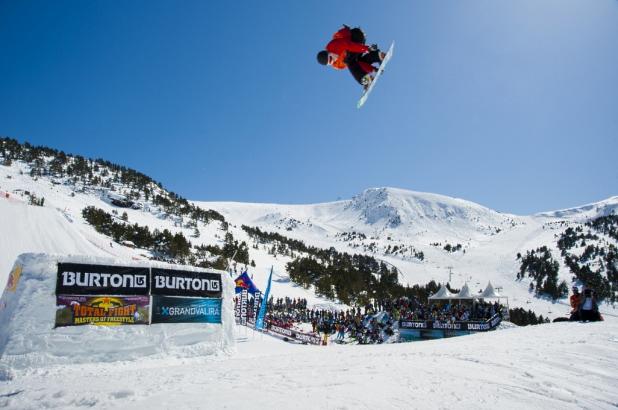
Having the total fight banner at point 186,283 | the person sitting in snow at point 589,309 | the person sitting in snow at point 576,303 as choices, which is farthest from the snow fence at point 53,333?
the person sitting in snow at point 576,303

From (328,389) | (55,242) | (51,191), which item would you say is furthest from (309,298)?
(51,191)

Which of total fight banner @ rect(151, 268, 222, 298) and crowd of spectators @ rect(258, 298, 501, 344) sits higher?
total fight banner @ rect(151, 268, 222, 298)

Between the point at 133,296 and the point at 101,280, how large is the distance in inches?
34.6

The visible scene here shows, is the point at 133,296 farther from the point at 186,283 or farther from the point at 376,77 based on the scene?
the point at 376,77

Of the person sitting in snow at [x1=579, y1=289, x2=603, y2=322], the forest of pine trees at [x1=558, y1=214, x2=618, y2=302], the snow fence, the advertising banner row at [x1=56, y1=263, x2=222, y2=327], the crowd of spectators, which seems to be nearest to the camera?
the snow fence

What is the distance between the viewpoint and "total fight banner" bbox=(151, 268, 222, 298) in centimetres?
1020

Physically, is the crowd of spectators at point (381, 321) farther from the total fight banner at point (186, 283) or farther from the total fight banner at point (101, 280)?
the total fight banner at point (101, 280)

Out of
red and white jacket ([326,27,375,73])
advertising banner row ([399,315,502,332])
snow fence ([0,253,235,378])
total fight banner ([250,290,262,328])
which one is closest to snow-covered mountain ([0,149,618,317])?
total fight banner ([250,290,262,328])

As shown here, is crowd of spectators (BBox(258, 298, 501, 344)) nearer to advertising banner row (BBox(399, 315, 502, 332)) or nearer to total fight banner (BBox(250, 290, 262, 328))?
advertising banner row (BBox(399, 315, 502, 332))

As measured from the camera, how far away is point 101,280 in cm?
923

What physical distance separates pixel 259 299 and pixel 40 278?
1404 cm

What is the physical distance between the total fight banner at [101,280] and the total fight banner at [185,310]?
21.3 inches

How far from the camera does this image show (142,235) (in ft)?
171

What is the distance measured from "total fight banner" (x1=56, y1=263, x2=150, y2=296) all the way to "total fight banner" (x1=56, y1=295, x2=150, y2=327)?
146mm
